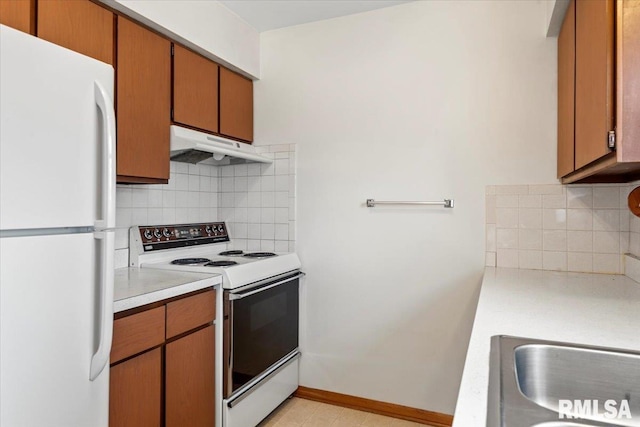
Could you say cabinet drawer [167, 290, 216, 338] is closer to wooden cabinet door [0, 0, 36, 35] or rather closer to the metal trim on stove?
the metal trim on stove

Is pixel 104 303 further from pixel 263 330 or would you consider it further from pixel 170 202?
pixel 170 202

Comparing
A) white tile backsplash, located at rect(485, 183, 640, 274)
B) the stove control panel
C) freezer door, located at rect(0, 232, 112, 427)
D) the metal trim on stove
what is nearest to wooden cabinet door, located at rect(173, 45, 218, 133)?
the stove control panel

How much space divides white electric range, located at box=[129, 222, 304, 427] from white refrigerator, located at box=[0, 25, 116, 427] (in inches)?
32.0

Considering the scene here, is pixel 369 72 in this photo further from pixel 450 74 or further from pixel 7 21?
pixel 7 21

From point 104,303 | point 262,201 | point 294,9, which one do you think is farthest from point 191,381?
point 294,9

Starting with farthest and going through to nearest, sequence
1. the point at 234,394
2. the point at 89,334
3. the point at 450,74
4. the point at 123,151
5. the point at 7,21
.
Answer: the point at 450,74 → the point at 234,394 → the point at 123,151 → the point at 7,21 → the point at 89,334

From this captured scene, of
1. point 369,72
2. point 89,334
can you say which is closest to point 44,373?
point 89,334

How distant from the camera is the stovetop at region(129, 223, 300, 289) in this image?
82.1 inches

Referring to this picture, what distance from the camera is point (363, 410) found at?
8.13 feet

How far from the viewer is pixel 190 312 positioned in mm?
1837

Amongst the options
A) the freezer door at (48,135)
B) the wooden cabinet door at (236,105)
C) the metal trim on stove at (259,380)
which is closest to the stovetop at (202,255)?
the metal trim on stove at (259,380)

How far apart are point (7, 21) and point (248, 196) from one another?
5.40ft

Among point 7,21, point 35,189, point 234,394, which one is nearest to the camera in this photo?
point 35,189

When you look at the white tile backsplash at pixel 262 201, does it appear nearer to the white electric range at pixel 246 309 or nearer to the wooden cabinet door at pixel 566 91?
the white electric range at pixel 246 309
